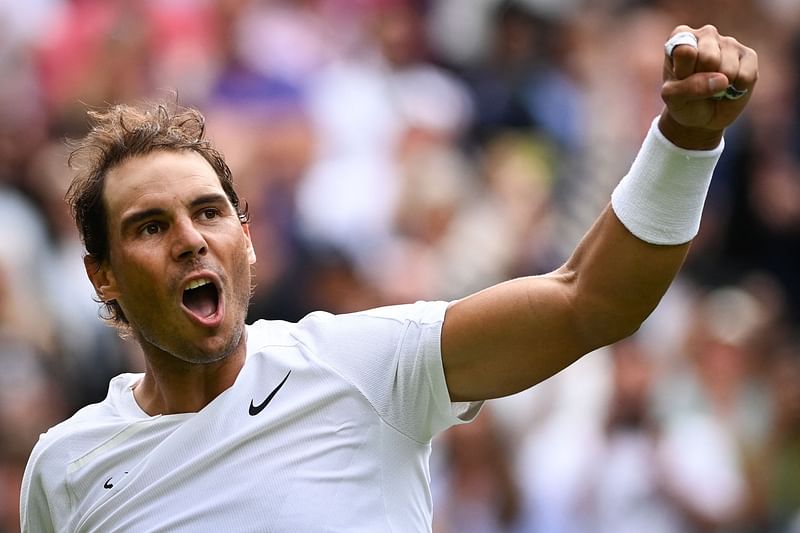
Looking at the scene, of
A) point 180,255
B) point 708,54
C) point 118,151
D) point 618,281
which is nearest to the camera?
point 708,54

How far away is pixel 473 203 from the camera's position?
808 centimetres

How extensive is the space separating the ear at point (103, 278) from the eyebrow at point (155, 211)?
192 mm

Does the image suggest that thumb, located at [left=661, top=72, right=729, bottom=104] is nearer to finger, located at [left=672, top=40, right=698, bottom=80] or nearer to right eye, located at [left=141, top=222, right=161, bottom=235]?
finger, located at [left=672, top=40, right=698, bottom=80]

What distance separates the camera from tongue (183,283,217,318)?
11.2ft

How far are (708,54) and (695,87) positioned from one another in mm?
66

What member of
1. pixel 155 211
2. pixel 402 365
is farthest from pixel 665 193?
pixel 155 211

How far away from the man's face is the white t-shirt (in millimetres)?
148

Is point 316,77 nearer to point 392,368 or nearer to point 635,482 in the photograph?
point 635,482

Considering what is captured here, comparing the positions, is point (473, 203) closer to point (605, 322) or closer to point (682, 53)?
point (605, 322)

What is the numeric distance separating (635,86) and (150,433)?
5501mm

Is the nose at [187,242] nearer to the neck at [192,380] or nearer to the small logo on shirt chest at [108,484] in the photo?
the neck at [192,380]

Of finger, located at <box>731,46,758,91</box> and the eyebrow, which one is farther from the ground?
finger, located at <box>731,46,758,91</box>

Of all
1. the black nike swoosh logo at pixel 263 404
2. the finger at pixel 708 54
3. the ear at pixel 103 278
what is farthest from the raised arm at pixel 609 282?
the ear at pixel 103 278

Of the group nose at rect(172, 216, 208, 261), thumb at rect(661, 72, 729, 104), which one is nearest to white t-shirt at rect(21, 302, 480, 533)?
nose at rect(172, 216, 208, 261)
